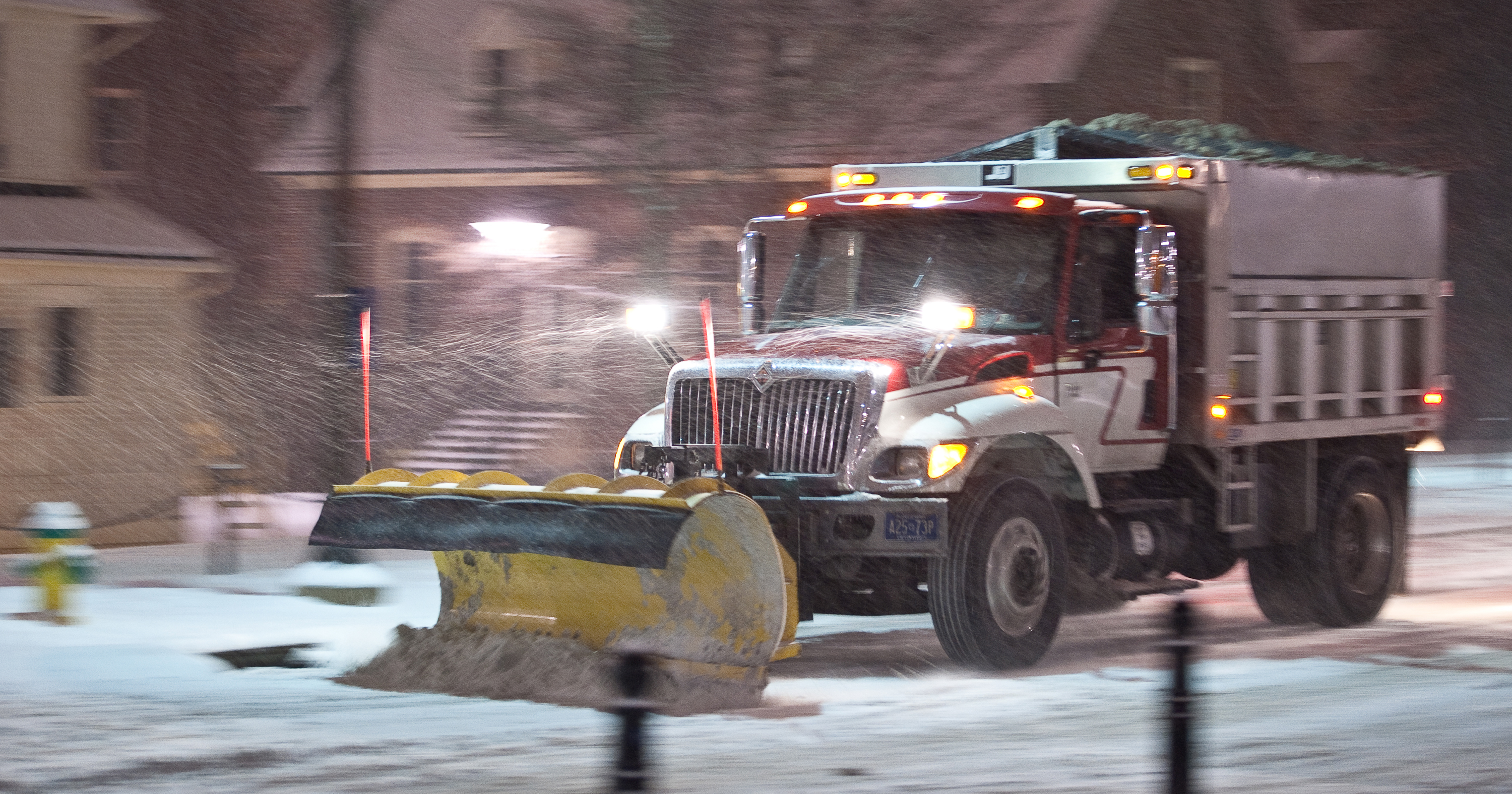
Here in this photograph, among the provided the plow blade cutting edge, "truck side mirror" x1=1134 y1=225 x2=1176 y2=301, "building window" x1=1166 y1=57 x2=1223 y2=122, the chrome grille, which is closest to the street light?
the chrome grille

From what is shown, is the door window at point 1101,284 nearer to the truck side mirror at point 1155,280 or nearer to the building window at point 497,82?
the truck side mirror at point 1155,280

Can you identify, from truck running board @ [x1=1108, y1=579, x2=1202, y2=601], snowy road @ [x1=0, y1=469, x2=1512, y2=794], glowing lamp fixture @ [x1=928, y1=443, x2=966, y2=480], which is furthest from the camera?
truck running board @ [x1=1108, y1=579, x2=1202, y2=601]

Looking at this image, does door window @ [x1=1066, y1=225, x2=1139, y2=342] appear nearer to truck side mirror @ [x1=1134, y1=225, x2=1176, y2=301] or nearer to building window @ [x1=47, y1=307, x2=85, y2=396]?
truck side mirror @ [x1=1134, y1=225, x2=1176, y2=301]

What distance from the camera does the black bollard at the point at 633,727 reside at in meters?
4.62

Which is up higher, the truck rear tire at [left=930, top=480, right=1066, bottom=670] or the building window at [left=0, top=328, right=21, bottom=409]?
the building window at [left=0, top=328, right=21, bottom=409]

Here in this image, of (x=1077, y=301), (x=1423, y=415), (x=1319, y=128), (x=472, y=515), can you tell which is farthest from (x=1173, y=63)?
(x=472, y=515)

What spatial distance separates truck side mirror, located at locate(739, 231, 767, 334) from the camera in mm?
11891

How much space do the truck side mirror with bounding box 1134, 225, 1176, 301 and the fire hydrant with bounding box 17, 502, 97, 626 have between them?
6840mm

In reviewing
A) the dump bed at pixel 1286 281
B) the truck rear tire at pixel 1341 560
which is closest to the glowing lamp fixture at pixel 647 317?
the dump bed at pixel 1286 281

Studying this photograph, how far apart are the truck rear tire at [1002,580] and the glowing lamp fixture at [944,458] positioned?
8.9 inches

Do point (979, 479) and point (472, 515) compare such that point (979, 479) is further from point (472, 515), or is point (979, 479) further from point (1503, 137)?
point (1503, 137)

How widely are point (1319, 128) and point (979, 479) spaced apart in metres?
28.9

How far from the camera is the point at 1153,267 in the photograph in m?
10.8

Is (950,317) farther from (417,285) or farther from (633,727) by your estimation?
(417,285)
